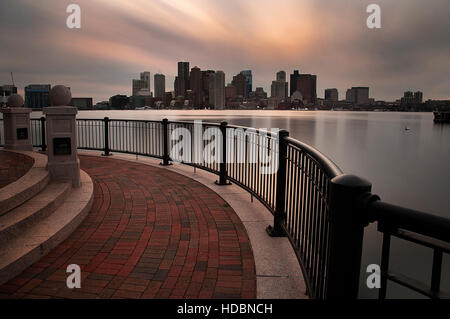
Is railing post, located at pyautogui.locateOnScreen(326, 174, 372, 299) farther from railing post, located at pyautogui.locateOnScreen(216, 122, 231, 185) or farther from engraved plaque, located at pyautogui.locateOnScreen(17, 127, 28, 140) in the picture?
engraved plaque, located at pyautogui.locateOnScreen(17, 127, 28, 140)

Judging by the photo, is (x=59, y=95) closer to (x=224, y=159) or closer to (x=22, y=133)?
(x=224, y=159)

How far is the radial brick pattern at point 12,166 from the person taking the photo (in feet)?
21.0

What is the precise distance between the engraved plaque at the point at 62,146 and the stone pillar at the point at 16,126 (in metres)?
4.98

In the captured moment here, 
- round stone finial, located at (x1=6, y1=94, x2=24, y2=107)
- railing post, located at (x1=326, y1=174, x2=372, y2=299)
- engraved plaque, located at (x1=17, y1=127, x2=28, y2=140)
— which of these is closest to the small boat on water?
round stone finial, located at (x1=6, y1=94, x2=24, y2=107)

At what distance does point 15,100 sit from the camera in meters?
11.1


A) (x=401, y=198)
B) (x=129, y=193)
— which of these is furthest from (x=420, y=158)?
(x=129, y=193)

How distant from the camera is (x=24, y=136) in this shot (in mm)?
11008

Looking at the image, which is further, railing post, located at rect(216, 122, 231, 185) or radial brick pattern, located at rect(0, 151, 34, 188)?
railing post, located at rect(216, 122, 231, 185)

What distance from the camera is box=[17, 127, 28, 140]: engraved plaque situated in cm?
1088

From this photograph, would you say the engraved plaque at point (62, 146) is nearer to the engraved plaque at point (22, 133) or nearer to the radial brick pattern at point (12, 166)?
the radial brick pattern at point (12, 166)

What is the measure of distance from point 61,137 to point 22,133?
5.11m

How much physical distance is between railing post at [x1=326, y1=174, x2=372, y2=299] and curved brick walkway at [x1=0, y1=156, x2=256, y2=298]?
1795mm

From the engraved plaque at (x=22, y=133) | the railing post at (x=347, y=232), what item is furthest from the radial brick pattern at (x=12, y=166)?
the railing post at (x=347, y=232)
